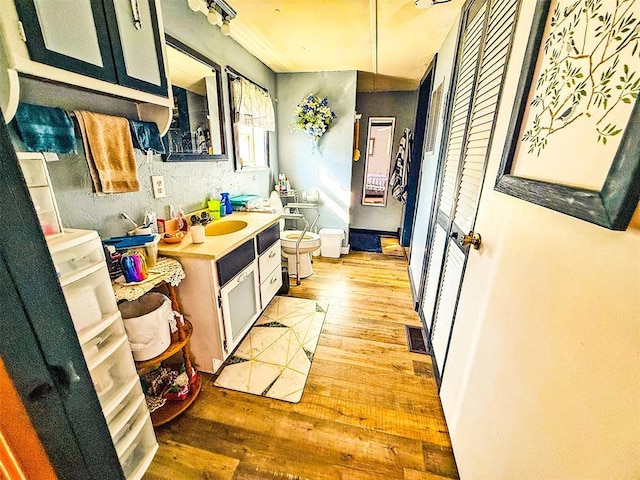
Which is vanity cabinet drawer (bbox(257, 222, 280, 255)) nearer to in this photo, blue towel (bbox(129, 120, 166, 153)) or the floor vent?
blue towel (bbox(129, 120, 166, 153))

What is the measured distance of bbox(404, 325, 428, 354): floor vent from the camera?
1.91m

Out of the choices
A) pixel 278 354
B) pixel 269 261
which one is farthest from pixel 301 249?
pixel 278 354

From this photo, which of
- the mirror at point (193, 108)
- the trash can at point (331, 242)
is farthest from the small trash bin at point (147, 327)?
the trash can at point (331, 242)

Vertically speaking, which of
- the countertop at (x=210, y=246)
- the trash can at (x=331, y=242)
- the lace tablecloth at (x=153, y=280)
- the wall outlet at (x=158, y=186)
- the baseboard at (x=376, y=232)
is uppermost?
the wall outlet at (x=158, y=186)

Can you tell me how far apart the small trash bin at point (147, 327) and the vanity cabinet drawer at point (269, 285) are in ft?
2.69

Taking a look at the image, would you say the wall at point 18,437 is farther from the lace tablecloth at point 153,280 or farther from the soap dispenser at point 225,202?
the soap dispenser at point 225,202

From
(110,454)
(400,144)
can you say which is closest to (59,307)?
(110,454)

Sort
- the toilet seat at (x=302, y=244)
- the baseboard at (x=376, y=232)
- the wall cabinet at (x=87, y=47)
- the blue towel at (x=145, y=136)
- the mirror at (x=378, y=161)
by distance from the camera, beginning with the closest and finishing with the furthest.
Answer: the wall cabinet at (x=87, y=47)
the blue towel at (x=145, y=136)
the toilet seat at (x=302, y=244)
the mirror at (x=378, y=161)
the baseboard at (x=376, y=232)

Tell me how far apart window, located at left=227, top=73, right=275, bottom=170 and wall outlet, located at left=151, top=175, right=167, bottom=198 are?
0.96 meters

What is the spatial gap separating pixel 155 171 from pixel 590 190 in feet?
6.46

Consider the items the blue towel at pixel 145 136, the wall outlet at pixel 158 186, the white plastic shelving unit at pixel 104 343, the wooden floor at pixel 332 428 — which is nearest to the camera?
the white plastic shelving unit at pixel 104 343

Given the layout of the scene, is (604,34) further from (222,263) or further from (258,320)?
(258,320)

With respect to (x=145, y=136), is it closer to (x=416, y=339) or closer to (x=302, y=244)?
(x=302, y=244)

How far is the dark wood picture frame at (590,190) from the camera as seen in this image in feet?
1.47
